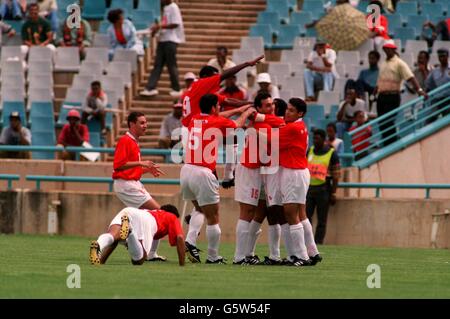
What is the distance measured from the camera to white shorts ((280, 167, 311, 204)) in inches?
715

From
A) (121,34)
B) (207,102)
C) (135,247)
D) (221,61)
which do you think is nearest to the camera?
(135,247)

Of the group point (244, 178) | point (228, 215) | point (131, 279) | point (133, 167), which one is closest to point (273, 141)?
point (244, 178)

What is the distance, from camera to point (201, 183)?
60.0 ft

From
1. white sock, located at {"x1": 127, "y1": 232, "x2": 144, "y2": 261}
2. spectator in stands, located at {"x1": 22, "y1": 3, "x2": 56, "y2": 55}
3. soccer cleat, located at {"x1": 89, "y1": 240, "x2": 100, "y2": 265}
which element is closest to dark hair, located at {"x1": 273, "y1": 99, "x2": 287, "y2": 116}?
white sock, located at {"x1": 127, "y1": 232, "x2": 144, "y2": 261}

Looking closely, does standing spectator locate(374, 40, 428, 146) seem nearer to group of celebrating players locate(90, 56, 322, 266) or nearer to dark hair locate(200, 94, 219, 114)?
group of celebrating players locate(90, 56, 322, 266)

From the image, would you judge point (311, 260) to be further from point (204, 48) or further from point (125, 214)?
point (204, 48)

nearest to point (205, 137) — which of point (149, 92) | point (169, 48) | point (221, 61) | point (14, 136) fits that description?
point (14, 136)

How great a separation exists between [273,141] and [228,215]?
7.08 metres

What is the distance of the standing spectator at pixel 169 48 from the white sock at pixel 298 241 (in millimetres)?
11762

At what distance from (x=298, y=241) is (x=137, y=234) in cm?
196

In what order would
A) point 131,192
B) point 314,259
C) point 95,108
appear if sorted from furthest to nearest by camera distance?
point 95,108
point 131,192
point 314,259

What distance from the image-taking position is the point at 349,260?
65.5 feet

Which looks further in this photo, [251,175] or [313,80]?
[313,80]

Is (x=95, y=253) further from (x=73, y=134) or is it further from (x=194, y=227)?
(x=73, y=134)
